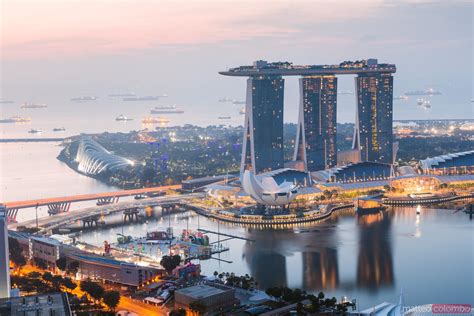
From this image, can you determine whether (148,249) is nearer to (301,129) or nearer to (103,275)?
(103,275)

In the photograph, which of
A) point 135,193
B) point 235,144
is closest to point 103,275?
point 135,193

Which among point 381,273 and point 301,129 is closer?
point 381,273

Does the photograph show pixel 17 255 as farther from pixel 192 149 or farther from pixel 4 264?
pixel 192 149

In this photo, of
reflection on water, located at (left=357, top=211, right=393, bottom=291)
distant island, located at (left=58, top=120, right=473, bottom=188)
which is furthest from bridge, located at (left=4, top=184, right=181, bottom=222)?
reflection on water, located at (left=357, top=211, right=393, bottom=291)

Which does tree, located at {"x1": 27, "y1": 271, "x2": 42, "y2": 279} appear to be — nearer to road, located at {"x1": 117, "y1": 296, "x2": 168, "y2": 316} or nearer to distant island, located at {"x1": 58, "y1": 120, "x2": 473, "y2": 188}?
road, located at {"x1": 117, "y1": 296, "x2": 168, "y2": 316}

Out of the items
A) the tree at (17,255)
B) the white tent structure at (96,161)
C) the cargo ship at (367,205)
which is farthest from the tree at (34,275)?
the white tent structure at (96,161)

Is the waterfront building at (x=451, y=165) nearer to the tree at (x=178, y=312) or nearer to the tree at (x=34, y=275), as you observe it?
the tree at (x=34, y=275)
